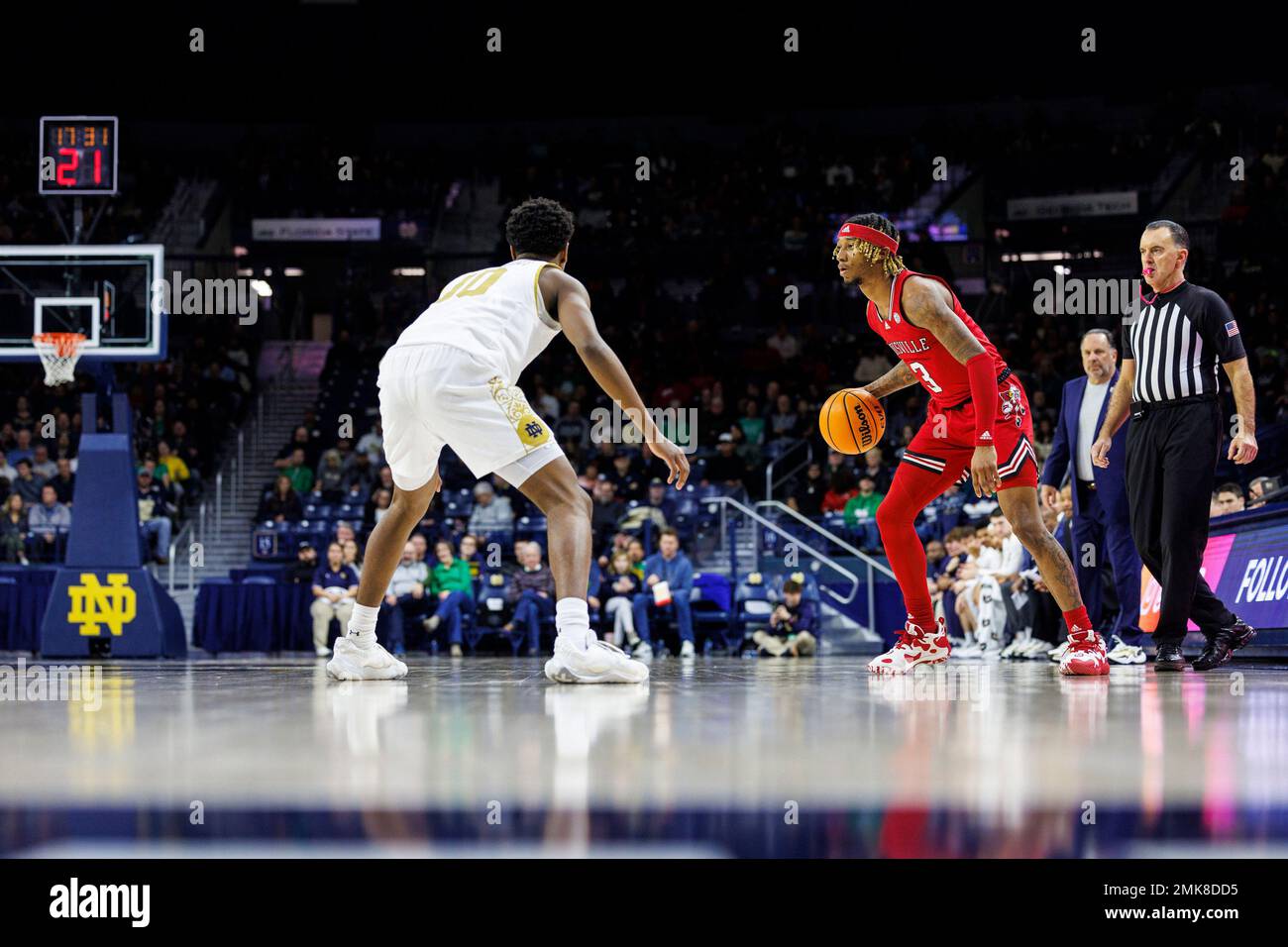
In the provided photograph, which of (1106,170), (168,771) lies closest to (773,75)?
(1106,170)

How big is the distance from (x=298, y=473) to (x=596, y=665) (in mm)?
13240

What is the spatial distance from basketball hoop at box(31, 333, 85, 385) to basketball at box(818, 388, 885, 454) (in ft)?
22.3

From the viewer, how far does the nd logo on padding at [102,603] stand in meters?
9.90

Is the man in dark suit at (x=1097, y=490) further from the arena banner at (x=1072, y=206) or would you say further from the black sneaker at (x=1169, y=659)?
the arena banner at (x=1072, y=206)

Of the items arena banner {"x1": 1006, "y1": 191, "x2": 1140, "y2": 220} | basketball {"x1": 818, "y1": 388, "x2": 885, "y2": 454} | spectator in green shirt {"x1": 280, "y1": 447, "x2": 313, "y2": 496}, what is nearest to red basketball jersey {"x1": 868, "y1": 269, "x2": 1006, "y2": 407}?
basketball {"x1": 818, "y1": 388, "x2": 885, "y2": 454}

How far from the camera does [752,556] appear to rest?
1362 centimetres

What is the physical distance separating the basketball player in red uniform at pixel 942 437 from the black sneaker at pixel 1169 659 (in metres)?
0.35

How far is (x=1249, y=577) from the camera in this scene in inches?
264

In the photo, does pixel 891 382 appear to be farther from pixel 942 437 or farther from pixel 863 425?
pixel 942 437

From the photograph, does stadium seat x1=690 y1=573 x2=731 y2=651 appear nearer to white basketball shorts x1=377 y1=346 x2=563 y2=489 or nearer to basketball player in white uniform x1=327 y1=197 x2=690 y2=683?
basketball player in white uniform x1=327 y1=197 x2=690 y2=683

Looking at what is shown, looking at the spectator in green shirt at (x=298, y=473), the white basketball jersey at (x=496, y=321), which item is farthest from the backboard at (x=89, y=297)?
the white basketball jersey at (x=496, y=321)

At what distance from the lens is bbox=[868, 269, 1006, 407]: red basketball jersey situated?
5188mm

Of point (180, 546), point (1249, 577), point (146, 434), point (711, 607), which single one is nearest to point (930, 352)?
point (1249, 577)
